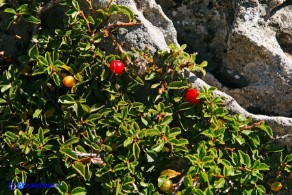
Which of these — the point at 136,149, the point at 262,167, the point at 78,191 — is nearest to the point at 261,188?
the point at 262,167

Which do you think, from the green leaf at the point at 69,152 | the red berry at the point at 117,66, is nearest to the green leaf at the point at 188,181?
the green leaf at the point at 69,152

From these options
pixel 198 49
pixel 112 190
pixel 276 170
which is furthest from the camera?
pixel 198 49

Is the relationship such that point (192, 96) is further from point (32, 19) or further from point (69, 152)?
point (32, 19)

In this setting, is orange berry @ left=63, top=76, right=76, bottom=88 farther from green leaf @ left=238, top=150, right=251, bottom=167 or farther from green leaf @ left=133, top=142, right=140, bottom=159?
green leaf @ left=238, top=150, right=251, bottom=167

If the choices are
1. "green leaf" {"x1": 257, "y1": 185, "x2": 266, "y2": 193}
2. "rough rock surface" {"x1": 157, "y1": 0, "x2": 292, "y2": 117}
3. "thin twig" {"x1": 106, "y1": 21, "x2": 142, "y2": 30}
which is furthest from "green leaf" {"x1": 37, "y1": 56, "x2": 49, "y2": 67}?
"green leaf" {"x1": 257, "y1": 185, "x2": 266, "y2": 193}

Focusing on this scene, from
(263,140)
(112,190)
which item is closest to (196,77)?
(263,140)

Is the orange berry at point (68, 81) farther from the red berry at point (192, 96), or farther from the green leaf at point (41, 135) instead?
the red berry at point (192, 96)

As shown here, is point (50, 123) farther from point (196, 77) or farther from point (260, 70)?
point (260, 70)
